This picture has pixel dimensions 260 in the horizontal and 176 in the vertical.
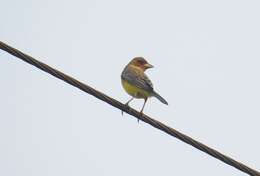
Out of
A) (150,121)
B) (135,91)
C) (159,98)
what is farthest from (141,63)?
(150,121)

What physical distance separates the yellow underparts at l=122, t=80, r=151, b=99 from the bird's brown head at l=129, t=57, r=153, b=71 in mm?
1280

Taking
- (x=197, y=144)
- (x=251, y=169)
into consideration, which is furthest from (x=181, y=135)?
(x=251, y=169)

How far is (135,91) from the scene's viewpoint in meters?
10.6

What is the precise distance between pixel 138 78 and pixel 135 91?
28 centimetres

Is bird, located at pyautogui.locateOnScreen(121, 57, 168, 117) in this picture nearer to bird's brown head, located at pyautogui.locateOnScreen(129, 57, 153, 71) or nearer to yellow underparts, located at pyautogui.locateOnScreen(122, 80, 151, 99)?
yellow underparts, located at pyautogui.locateOnScreen(122, 80, 151, 99)

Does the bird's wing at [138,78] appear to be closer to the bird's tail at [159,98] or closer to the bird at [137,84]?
the bird at [137,84]

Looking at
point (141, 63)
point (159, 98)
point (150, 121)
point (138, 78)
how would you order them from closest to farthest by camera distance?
point (150, 121)
point (159, 98)
point (138, 78)
point (141, 63)

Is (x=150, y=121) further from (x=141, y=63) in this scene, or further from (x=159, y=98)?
(x=141, y=63)

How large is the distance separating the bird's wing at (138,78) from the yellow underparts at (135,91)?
56 millimetres

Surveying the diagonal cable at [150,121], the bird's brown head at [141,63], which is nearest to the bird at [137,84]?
the bird's brown head at [141,63]

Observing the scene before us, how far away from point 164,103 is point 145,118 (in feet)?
7.05

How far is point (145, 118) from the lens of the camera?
7285 millimetres

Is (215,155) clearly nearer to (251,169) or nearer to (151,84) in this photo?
(251,169)

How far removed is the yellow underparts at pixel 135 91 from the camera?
33.8 ft
